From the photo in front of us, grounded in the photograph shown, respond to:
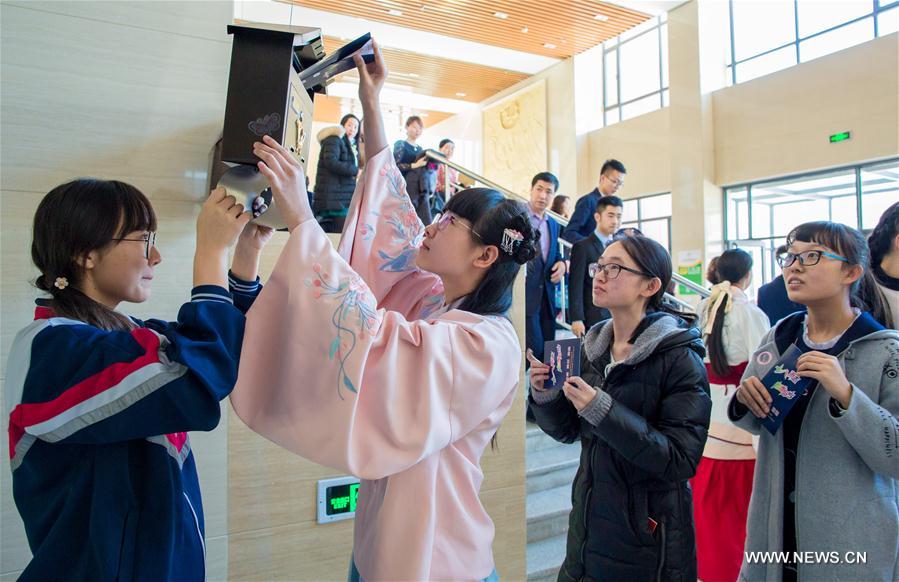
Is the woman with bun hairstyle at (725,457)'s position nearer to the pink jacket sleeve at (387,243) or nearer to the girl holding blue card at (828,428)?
the girl holding blue card at (828,428)

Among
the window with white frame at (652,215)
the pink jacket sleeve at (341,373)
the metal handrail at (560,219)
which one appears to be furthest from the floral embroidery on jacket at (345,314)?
the window with white frame at (652,215)

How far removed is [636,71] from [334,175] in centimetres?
969

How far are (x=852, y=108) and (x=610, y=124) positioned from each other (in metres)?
4.93

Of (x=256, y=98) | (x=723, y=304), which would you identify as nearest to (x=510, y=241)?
(x=256, y=98)

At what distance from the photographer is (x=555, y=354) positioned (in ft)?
5.58

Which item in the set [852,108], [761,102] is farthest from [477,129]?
[852,108]

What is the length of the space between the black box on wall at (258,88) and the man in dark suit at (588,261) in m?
3.78

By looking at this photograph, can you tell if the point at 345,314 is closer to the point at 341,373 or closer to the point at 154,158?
the point at 341,373

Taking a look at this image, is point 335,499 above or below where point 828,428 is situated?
below

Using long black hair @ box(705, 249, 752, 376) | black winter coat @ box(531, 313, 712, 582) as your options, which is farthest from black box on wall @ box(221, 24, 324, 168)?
long black hair @ box(705, 249, 752, 376)

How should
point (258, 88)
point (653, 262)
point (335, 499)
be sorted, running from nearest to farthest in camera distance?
1. point (258, 88)
2. point (653, 262)
3. point (335, 499)

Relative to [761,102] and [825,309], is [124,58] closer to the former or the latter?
[825,309]

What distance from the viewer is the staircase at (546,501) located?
3.38m

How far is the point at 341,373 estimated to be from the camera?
1.03m
